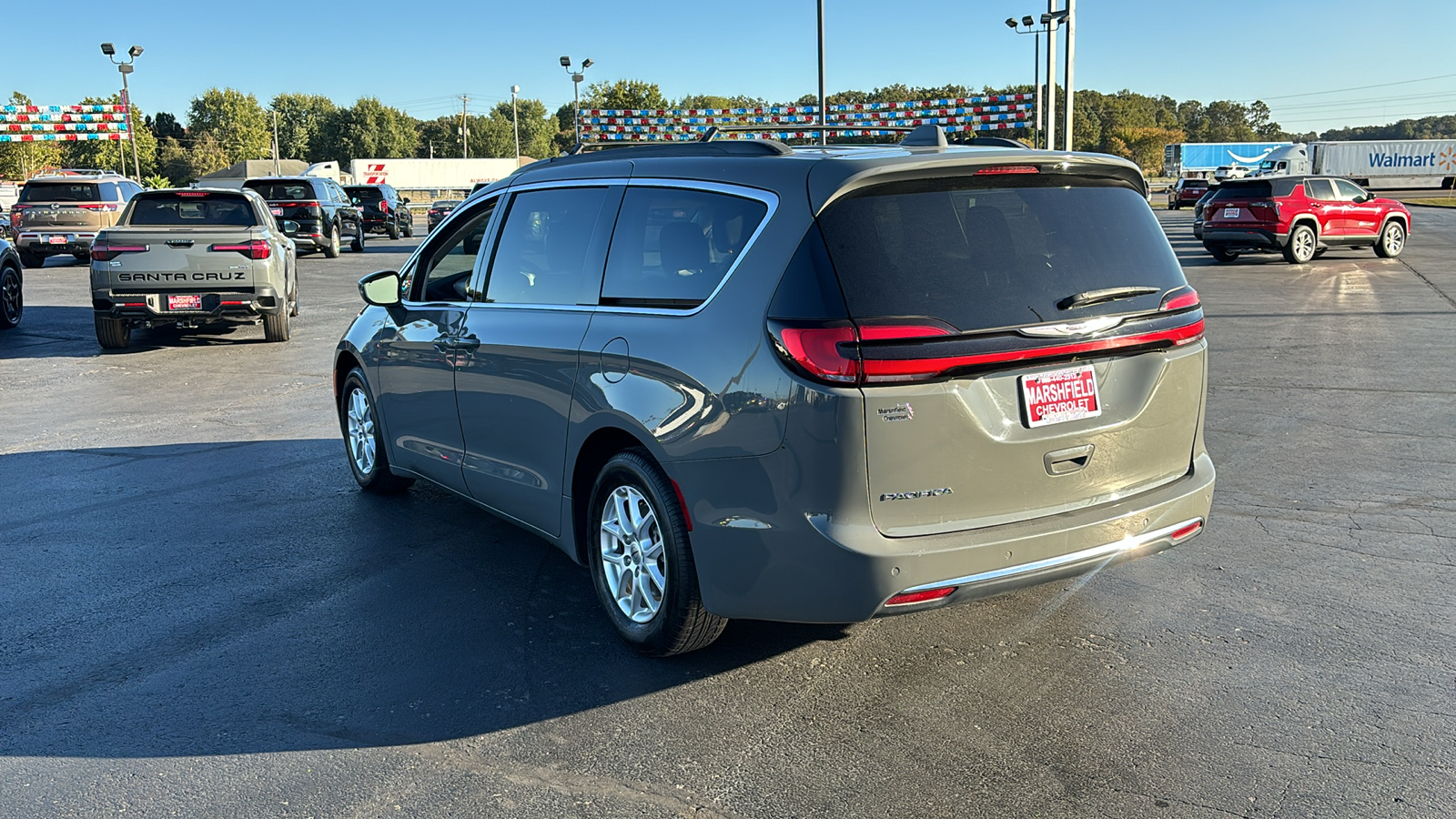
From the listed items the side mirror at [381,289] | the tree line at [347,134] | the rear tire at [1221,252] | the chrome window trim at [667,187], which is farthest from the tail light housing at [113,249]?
the tree line at [347,134]

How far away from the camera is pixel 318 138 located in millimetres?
156875

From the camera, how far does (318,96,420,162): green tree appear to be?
488 ft

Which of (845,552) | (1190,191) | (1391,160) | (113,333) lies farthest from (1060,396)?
(1391,160)

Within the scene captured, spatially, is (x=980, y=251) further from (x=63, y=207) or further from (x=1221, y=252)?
(x=63, y=207)

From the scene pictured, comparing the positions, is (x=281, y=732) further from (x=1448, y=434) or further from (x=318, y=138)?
(x=318, y=138)

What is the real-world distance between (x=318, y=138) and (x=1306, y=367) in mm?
161404

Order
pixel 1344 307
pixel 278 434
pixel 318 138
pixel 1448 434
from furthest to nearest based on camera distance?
pixel 318 138, pixel 1344 307, pixel 278 434, pixel 1448 434

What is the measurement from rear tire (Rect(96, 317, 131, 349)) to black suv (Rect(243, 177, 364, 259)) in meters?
14.0

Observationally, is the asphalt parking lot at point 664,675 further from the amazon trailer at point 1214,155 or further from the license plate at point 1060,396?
the amazon trailer at point 1214,155

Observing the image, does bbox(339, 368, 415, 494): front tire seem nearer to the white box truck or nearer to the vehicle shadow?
the vehicle shadow

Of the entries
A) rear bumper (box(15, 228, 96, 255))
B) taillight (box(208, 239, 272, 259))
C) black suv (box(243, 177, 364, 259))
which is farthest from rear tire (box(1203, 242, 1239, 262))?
rear bumper (box(15, 228, 96, 255))

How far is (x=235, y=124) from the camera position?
A: 14200 cm

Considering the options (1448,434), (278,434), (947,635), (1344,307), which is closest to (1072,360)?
(947,635)

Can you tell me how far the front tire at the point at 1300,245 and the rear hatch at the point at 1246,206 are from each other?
688mm
